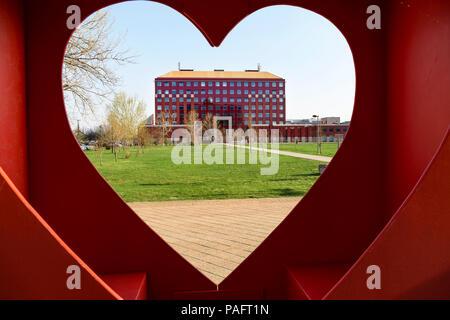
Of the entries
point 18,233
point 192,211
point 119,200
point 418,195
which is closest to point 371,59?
point 418,195

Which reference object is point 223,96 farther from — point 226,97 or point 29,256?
point 29,256

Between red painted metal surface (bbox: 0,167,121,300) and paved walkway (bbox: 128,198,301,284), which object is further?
paved walkway (bbox: 128,198,301,284)

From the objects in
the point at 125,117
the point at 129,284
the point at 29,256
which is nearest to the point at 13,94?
the point at 29,256

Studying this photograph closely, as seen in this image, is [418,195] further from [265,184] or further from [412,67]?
[265,184]

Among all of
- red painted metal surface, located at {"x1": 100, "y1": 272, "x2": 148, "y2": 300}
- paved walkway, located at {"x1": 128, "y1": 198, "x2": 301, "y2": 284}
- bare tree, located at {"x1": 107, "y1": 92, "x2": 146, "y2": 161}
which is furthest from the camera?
bare tree, located at {"x1": 107, "y1": 92, "x2": 146, "y2": 161}

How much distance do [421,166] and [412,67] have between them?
2.20 feet

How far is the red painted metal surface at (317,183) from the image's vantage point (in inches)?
84.4

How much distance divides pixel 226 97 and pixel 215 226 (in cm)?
9234

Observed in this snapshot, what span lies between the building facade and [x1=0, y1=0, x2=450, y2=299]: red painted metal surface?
3515 inches

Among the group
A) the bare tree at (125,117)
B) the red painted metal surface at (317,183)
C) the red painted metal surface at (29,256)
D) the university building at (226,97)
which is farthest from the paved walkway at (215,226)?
the university building at (226,97)

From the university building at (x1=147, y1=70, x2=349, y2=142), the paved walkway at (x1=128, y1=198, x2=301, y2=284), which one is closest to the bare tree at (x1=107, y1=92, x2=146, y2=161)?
the paved walkway at (x1=128, y1=198, x2=301, y2=284)

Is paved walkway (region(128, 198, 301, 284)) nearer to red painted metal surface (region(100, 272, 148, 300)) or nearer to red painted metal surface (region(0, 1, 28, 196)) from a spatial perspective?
Answer: red painted metal surface (region(100, 272, 148, 300))

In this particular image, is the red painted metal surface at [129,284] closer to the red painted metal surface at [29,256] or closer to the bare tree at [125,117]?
the red painted metal surface at [29,256]

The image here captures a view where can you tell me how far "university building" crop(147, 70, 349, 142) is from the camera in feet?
301
